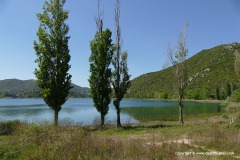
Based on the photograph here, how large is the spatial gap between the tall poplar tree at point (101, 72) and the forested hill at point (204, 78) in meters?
88.0

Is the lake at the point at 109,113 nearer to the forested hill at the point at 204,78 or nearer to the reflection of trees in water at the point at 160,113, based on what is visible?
the reflection of trees in water at the point at 160,113

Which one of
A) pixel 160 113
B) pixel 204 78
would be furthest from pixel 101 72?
pixel 204 78

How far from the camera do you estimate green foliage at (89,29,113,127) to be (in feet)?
71.9

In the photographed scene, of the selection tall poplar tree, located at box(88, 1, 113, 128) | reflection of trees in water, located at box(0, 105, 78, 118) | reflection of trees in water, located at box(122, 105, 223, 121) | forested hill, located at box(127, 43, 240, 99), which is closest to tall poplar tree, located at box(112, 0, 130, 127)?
tall poplar tree, located at box(88, 1, 113, 128)

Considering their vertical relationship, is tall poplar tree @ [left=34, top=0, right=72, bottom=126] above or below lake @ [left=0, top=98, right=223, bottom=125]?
above

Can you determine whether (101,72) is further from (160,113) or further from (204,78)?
(204,78)

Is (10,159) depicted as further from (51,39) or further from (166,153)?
(51,39)

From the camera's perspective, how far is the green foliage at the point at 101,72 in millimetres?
21922

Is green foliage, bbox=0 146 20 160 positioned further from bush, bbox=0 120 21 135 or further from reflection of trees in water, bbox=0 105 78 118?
reflection of trees in water, bbox=0 105 78 118

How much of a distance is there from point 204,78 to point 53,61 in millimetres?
136846

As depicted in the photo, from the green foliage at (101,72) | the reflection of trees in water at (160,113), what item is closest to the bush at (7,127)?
the green foliage at (101,72)

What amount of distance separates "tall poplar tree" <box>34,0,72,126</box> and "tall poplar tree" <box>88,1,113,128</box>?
234 cm

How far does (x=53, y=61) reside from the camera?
20688 millimetres

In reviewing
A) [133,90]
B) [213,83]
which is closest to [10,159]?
[213,83]
